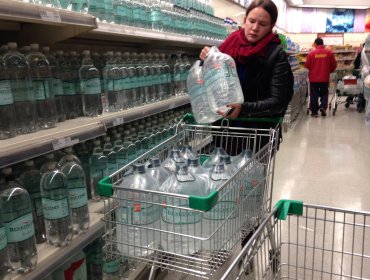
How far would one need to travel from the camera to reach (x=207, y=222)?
136 cm

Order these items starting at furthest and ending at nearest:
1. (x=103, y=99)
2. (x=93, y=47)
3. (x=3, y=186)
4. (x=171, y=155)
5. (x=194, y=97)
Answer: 1. (x=93, y=47)
2. (x=103, y=99)
3. (x=194, y=97)
4. (x=171, y=155)
5. (x=3, y=186)

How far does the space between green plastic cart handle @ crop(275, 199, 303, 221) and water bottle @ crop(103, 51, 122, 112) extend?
1.44 metres

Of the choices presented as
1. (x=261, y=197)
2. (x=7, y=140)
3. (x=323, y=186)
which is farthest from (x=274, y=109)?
(x=323, y=186)

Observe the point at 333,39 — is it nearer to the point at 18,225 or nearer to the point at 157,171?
the point at 157,171

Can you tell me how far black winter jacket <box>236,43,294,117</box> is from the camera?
2.00 meters

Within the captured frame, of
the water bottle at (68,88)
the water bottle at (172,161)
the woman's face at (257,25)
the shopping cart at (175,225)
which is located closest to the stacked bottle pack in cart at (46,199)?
the water bottle at (68,88)

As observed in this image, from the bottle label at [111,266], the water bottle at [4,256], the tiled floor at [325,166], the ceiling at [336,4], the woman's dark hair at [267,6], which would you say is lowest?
the tiled floor at [325,166]

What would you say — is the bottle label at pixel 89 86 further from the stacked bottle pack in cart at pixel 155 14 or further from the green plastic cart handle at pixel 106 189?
the green plastic cart handle at pixel 106 189

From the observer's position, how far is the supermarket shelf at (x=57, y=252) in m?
1.43

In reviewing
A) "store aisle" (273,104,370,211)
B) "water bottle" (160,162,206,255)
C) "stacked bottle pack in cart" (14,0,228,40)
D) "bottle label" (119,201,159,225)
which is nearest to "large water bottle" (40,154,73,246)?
"bottle label" (119,201,159,225)

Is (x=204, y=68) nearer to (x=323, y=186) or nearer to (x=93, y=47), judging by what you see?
(x=93, y=47)

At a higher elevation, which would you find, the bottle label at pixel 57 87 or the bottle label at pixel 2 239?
the bottle label at pixel 57 87

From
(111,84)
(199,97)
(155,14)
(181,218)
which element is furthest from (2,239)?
(155,14)

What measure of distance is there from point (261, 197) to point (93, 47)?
2.02 meters
